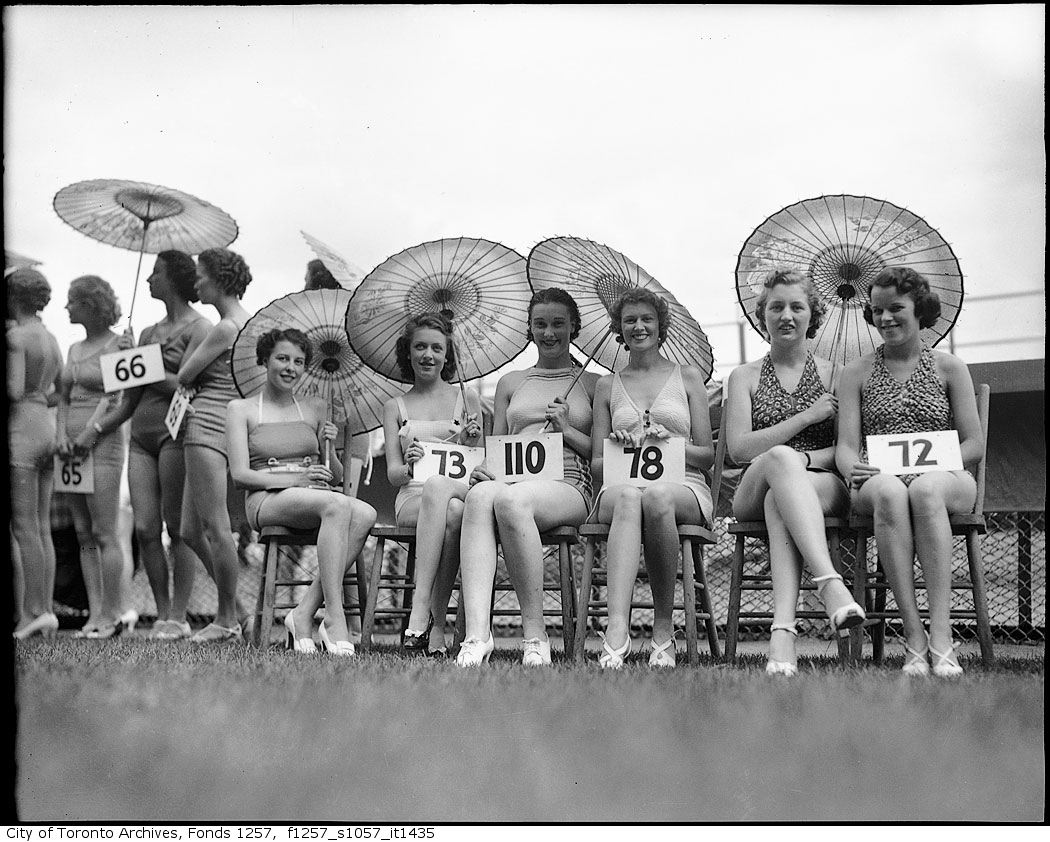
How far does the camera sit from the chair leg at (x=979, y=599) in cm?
357

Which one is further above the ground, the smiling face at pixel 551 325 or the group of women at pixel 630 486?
the smiling face at pixel 551 325

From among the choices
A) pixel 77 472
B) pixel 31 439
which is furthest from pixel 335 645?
pixel 31 439

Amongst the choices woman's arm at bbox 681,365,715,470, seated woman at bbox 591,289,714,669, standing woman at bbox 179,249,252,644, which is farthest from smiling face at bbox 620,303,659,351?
standing woman at bbox 179,249,252,644

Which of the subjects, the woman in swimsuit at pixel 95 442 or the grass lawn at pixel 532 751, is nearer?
the grass lawn at pixel 532 751

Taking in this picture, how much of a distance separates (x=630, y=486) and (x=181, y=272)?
236 cm

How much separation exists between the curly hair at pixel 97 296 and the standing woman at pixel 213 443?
48cm

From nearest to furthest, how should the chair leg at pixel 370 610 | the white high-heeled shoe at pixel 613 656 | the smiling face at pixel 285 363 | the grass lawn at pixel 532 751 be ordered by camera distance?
the grass lawn at pixel 532 751 < the white high-heeled shoe at pixel 613 656 < the chair leg at pixel 370 610 < the smiling face at pixel 285 363

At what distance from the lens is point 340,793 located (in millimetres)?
2508

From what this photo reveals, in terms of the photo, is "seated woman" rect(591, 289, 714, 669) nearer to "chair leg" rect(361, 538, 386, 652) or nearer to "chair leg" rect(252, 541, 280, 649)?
"chair leg" rect(361, 538, 386, 652)

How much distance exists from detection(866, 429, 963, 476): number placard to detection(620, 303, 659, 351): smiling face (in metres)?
0.80

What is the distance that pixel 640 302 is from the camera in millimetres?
3992

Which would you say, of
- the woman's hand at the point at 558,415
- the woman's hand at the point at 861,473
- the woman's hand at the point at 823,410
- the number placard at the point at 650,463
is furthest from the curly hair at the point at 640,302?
the woman's hand at the point at 861,473

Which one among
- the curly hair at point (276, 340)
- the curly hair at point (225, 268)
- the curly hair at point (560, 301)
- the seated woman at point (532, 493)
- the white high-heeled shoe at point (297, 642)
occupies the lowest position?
the white high-heeled shoe at point (297, 642)

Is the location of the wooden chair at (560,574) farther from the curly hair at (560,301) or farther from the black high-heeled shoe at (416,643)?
the curly hair at (560,301)
